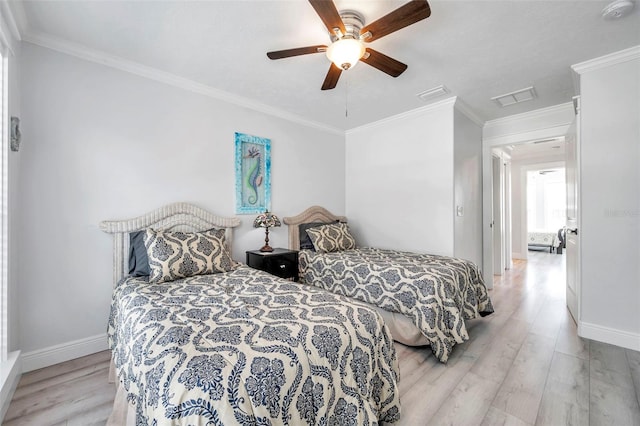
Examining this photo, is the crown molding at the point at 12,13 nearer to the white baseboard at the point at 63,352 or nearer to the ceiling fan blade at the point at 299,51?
the ceiling fan blade at the point at 299,51

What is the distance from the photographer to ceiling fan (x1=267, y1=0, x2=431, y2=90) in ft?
4.92

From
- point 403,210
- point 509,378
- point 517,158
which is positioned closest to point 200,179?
point 403,210

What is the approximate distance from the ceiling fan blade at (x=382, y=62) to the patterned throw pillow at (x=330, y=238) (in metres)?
2.05

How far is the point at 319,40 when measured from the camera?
2154 mm

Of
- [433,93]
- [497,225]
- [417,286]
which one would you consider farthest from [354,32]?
[497,225]

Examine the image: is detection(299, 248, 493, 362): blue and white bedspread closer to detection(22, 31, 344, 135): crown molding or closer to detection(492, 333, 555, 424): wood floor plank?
detection(492, 333, 555, 424): wood floor plank

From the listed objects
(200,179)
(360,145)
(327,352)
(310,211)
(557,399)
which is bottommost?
(557,399)

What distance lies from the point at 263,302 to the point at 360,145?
331 cm

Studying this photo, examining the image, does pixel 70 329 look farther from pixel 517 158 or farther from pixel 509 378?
pixel 517 158

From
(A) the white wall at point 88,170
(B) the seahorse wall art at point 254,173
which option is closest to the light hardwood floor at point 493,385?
(A) the white wall at point 88,170

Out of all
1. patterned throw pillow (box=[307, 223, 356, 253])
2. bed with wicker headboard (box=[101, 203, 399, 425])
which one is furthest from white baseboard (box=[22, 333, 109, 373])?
patterned throw pillow (box=[307, 223, 356, 253])

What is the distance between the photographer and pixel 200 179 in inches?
116

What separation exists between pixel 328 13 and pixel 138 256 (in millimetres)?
2266

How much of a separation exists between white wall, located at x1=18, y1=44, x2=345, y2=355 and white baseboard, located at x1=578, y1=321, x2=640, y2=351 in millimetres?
3758
